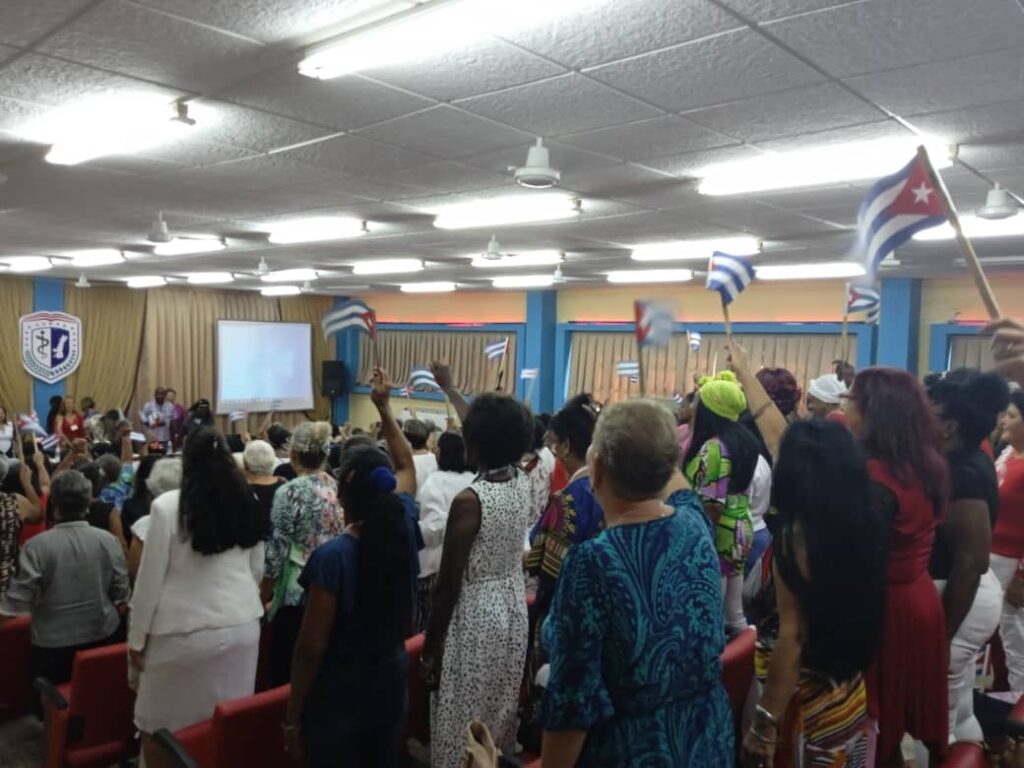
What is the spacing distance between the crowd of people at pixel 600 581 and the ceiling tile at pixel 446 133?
3.85 feet

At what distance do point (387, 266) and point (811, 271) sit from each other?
16.0 feet

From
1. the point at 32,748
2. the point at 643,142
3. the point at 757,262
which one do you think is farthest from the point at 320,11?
the point at 757,262

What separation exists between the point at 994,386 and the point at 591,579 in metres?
1.80

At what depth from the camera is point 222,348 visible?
14.3 metres

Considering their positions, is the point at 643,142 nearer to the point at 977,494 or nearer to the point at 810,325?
the point at 977,494

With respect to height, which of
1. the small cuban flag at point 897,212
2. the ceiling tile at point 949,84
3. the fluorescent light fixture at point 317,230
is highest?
the ceiling tile at point 949,84

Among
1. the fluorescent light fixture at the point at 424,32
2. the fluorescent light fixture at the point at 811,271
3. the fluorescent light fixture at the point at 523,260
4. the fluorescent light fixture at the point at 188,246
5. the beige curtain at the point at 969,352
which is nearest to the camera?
the fluorescent light fixture at the point at 424,32

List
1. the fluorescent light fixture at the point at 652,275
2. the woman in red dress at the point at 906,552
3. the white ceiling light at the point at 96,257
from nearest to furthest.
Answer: the woman in red dress at the point at 906,552, the white ceiling light at the point at 96,257, the fluorescent light fixture at the point at 652,275

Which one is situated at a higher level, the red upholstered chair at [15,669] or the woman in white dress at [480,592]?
the woman in white dress at [480,592]

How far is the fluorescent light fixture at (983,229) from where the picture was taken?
573 cm

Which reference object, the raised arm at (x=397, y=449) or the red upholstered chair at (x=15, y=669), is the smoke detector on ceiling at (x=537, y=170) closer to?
the raised arm at (x=397, y=449)

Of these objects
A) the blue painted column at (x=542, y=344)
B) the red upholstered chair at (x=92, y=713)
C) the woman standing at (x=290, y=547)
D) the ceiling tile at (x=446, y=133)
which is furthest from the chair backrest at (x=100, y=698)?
the blue painted column at (x=542, y=344)

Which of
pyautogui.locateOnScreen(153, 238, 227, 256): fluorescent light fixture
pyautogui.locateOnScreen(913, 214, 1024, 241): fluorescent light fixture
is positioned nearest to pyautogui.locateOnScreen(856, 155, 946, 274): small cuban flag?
pyautogui.locateOnScreen(913, 214, 1024, 241): fluorescent light fixture

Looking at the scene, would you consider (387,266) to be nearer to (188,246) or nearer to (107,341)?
(188,246)
